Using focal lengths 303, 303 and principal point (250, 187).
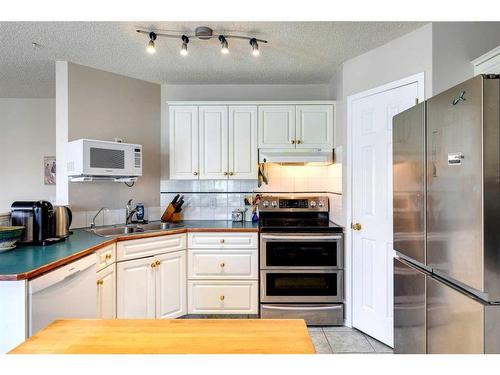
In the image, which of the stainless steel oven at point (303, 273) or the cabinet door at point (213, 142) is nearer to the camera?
the stainless steel oven at point (303, 273)

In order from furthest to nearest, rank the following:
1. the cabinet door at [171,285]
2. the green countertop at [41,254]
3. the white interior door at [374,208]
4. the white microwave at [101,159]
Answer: the cabinet door at [171,285], the white microwave at [101,159], the white interior door at [374,208], the green countertop at [41,254]

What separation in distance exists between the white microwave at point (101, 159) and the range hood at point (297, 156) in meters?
1.22

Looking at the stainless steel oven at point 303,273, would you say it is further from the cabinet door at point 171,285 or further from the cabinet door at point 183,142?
the cabinet door at point 183,142

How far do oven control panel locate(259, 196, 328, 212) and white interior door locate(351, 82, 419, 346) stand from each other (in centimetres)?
68

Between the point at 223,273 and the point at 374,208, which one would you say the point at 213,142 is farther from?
the point at 374,208

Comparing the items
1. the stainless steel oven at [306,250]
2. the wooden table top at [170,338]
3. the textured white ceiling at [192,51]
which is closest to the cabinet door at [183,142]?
the textured white ceiling at [192,51]

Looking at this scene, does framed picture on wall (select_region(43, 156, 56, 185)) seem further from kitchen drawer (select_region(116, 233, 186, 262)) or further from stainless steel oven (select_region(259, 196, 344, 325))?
stainless steel oven (select_region(259, 196, 344, 325))

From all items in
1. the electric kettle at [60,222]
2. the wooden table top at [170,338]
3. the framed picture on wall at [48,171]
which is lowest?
the wooden table top at [170,338]

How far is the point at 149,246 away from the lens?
2531 mm

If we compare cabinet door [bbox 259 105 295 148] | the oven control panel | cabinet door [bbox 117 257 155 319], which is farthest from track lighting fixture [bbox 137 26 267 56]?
cabinet door [bbox 117 257 155 319]

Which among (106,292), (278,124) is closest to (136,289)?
(106,292)

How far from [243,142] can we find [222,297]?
4.92 feet

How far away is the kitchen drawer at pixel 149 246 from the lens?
2.38 m

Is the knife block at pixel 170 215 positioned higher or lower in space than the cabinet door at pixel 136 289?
higher
